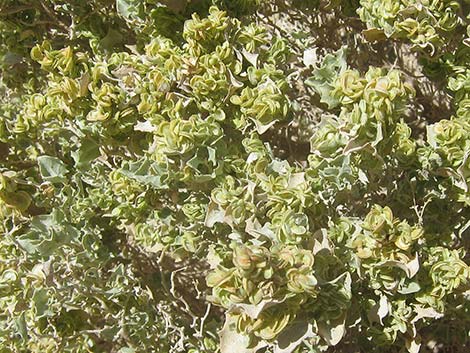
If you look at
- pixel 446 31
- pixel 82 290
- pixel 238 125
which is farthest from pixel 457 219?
pixel 82 290

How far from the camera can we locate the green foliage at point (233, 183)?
5.02 ft

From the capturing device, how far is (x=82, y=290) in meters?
1.88

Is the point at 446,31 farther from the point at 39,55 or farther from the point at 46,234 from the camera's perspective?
the point at 46,234

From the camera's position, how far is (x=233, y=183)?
1.64 meters

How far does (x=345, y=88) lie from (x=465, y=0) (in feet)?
1.57

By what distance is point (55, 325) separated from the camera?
6.48ft

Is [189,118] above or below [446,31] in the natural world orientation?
below

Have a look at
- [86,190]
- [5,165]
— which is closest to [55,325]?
[86,190]

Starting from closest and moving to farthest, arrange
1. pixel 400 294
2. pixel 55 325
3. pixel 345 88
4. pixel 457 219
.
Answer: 1. pixel 345 88
2. pixel 400 294
3. pixel 457 219
4. pixel 55 325

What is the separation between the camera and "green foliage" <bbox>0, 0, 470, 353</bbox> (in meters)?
1.53

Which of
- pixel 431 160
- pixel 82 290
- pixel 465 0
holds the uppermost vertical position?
pixel 465 0

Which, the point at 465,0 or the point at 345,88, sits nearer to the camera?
the point at 345,88

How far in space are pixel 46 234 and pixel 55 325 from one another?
11.4 inches

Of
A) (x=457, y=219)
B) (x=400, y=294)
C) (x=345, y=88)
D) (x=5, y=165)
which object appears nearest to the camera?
(x=345, y=88)
